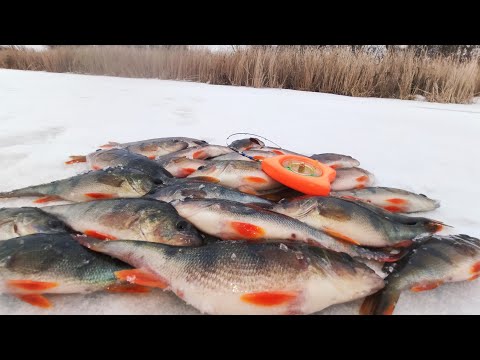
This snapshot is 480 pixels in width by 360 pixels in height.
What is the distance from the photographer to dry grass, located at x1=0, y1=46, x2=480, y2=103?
8492mm

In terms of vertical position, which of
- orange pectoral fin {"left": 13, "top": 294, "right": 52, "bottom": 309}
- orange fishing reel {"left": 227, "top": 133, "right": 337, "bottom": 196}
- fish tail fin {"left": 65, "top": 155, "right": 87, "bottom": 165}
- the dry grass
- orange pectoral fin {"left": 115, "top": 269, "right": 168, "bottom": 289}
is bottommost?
fish tail fin {"left": 65, "top": 155, "right": 87, "bottom": 165}

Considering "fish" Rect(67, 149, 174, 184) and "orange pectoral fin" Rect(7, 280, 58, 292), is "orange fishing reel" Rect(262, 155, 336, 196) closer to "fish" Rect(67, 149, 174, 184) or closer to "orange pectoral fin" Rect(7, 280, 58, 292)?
"fish" Rect(67, 149, 174, 184)

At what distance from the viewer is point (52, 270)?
169 centimetres

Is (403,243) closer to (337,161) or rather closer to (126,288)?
(337,161)

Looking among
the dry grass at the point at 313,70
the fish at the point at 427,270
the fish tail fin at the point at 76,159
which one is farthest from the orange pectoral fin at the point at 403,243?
the dry grass at the point at 313,70

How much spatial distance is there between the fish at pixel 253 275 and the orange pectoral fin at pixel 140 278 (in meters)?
0.02

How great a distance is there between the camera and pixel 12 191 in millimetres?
2625

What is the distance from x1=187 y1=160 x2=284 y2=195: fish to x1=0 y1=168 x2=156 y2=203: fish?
51cm

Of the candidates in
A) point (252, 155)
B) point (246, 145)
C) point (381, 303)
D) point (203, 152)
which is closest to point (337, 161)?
point (252, 155)

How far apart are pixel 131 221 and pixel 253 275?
2.87 feet

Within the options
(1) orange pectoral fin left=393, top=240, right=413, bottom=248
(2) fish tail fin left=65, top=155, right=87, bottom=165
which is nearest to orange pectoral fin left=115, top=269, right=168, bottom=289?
(1) orange pectoral fin left=393, top=240, right=413, bottom=248

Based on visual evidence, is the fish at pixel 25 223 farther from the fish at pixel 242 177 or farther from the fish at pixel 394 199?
the fish at pixel 394 199

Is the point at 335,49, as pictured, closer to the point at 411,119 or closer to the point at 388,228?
the point at 411,119

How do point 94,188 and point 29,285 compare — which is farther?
point 94,188
